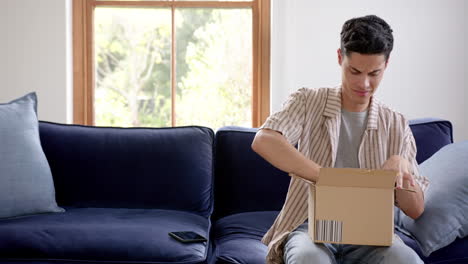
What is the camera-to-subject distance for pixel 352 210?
1650 mm

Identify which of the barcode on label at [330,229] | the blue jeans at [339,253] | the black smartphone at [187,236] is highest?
the barcode on label at [330,229]

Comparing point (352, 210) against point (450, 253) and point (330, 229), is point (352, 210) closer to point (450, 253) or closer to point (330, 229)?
point (330, 229)

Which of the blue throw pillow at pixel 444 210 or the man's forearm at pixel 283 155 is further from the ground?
the man's forearm at pixel 283 155

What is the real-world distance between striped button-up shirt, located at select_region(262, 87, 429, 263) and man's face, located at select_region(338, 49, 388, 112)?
2.4 inches

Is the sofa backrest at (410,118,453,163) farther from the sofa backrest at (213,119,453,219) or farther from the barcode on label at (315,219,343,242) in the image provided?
the barcode on label at (315,219,343,242)

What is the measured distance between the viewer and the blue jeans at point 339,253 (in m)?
1.66

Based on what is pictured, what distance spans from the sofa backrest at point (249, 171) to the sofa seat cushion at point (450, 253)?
21.9 inches

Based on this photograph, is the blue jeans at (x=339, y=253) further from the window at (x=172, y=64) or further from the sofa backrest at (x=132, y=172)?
the window at (x=172, y=64)

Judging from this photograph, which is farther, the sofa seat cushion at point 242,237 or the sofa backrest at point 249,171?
the sofa backrest at point 249,171

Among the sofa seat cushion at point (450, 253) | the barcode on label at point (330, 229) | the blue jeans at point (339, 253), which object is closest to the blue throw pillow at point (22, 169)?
the blue jeans at point (339, 253)

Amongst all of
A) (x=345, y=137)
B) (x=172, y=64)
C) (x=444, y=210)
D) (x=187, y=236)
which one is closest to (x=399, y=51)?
(x=172, y=64)

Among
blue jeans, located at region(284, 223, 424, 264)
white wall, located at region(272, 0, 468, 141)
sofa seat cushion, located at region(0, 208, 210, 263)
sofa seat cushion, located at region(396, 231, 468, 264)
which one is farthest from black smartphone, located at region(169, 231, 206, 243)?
white wall, located at region(272, 0, 468, 141)

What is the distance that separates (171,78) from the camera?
11.5ft

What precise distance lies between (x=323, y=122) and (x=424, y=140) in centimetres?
86
